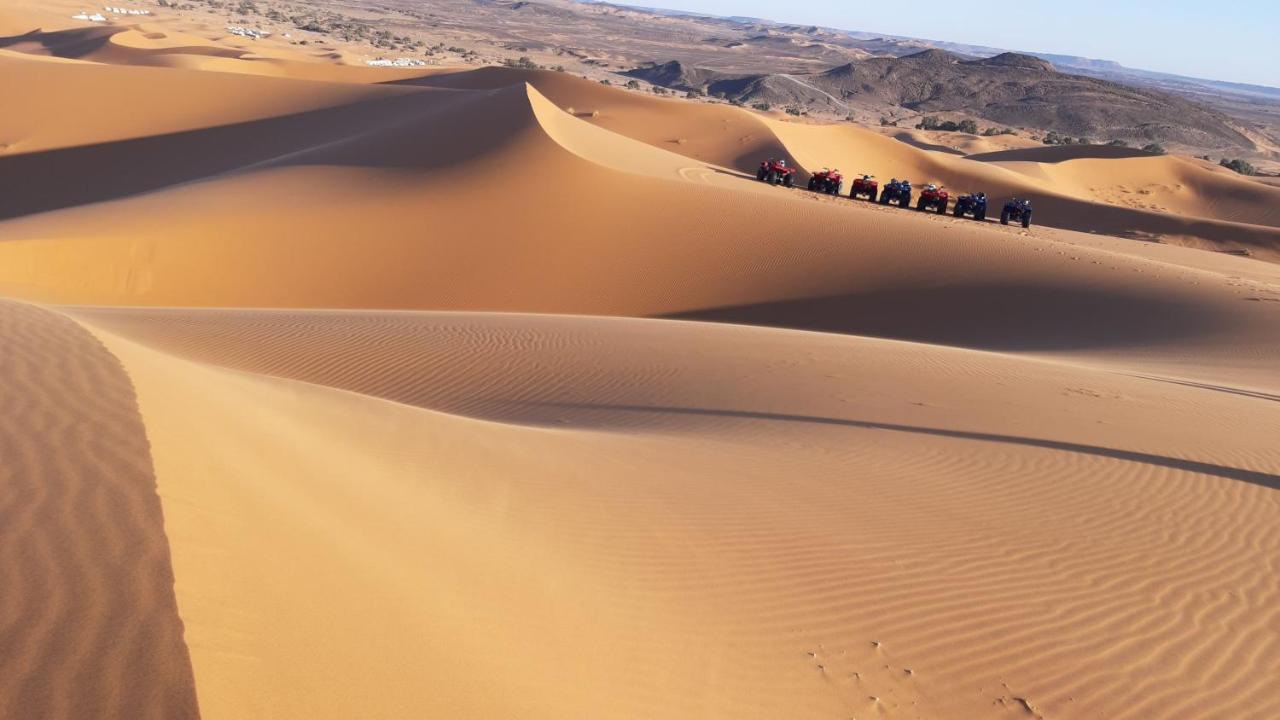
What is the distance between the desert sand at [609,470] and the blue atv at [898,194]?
7.45 metres

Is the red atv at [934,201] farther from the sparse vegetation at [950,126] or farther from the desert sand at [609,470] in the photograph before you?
the sparse vegetation at [950,126]

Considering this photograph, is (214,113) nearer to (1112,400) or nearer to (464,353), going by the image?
(464,353)

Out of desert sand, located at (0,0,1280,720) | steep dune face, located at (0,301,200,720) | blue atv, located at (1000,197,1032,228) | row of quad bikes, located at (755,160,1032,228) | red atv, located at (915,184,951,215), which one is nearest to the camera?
steep dune face, located at (0,301,200,720)

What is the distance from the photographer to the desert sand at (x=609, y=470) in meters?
3.40

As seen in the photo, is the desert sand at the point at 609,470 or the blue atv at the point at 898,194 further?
the blue atv at the point at 898,194

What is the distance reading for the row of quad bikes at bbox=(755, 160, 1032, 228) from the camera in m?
28.8

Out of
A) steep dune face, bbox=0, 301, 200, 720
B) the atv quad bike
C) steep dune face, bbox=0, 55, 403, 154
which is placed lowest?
steep dune face, bbox=0, 55, 403, 154

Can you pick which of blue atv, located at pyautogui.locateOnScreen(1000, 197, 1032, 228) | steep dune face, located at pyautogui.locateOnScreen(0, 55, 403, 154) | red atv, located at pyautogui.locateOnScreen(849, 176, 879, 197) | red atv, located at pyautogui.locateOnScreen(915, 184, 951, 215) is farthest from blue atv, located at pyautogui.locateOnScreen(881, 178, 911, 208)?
steep dune face, located at pyautogui.locateOnScreen(0, 55, 403, 154)

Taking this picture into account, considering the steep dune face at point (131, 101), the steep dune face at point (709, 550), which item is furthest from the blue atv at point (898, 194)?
the steep dune face at point (709, 550)

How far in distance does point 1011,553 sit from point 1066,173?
46.5 m

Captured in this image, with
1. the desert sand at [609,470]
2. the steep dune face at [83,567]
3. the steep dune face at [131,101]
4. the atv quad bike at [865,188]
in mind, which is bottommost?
the steep dune face at [131,101]

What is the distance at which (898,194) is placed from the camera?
29.2 m

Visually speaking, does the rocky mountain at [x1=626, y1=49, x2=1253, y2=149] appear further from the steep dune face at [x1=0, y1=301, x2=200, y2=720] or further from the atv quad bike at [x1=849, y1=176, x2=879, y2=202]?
the steep dune face at [x1=0, y1=301, x2=200, y2=720]

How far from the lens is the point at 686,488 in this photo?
22.8 feet
